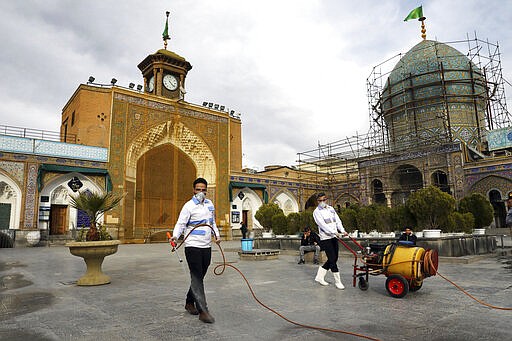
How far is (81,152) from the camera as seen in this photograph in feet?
59.8

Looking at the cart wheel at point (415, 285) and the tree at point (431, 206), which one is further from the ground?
the tree at point (431, 206)

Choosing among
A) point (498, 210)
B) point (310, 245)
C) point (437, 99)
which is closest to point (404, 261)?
point (310, 245)

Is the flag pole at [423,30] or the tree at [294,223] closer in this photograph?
the tree at [294,223]

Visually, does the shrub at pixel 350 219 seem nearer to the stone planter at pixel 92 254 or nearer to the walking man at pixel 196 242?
the stone planter at pixel 92 254

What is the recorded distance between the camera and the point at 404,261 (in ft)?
15.2

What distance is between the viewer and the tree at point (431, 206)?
980 centimetres

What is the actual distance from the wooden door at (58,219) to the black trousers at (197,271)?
54.3ft

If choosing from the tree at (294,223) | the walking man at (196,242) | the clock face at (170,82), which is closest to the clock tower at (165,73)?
the clock face at (170,82)

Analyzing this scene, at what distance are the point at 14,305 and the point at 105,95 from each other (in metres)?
17.3

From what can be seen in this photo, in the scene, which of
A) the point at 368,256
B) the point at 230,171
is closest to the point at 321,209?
the point at 368,256

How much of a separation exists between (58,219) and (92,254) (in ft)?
46.1

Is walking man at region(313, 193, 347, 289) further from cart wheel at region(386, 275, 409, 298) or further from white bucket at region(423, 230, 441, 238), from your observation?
white bucket at region(423, 230, 441, 238)

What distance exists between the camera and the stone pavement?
3.09 m

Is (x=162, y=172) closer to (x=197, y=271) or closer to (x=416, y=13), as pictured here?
(x=197, y=271)
